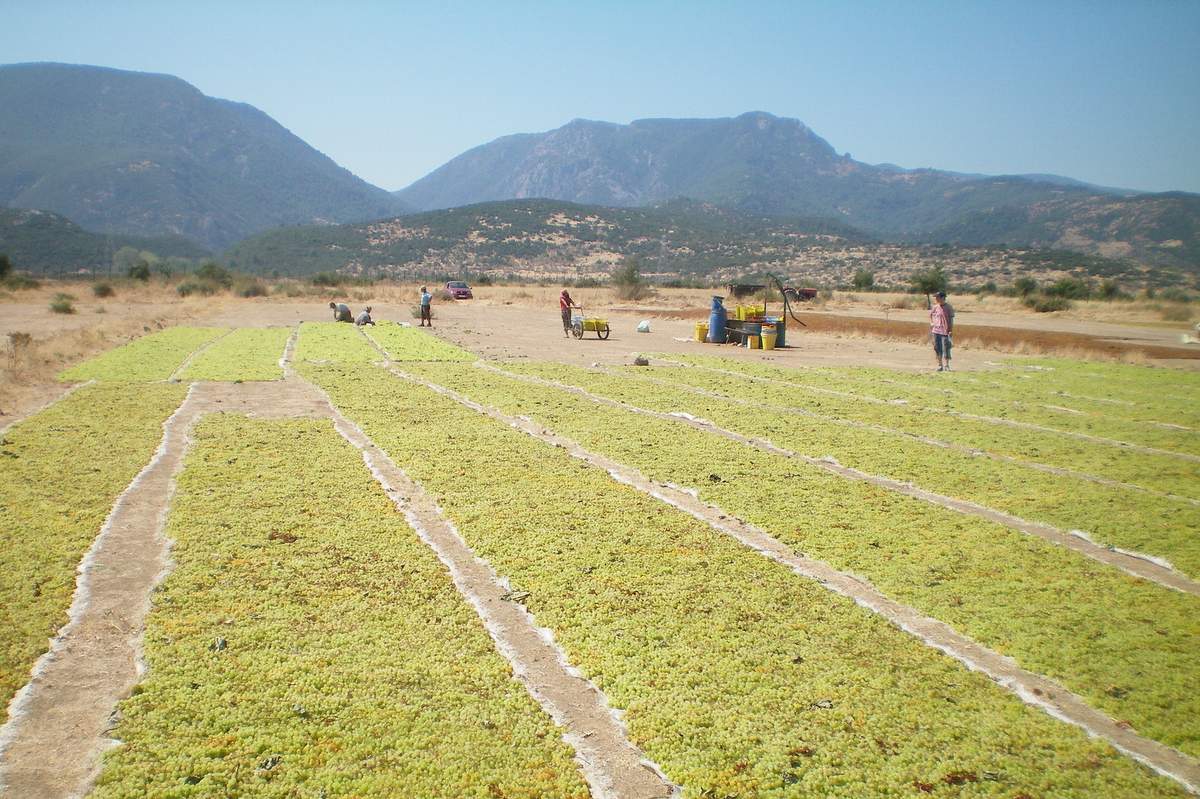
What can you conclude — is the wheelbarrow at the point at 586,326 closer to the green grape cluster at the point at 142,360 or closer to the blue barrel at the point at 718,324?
the blue barrel at the point at 718,324

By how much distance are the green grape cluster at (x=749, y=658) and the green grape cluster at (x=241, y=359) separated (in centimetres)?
961

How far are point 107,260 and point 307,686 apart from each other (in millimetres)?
116630

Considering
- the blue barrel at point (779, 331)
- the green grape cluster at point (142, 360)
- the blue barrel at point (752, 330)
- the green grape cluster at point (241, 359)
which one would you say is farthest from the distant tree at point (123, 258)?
the blue barrel at point (779, 331)

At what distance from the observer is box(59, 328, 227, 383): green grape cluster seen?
16.4m

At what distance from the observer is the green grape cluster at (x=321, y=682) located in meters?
3.65

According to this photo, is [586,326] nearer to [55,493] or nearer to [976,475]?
[976,475]

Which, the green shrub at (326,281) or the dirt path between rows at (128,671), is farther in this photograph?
the green shrub at (326,281)

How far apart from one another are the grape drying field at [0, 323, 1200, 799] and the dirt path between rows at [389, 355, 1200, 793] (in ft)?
0.09

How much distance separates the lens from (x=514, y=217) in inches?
4975

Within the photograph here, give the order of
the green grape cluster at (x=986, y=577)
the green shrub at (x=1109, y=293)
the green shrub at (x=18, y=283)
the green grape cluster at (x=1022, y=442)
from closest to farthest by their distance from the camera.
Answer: the green grape cluster at (x=986, y=577) → the green grape cluster at (x=1022, y=442) → the green shrub at (x=1109, y=293) → the green shrub at (x=18, y=283)

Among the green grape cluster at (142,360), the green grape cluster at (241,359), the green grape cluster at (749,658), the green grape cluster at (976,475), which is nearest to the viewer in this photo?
the green grape cluster at (749,658)

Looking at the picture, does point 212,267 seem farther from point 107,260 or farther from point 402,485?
point 402,485

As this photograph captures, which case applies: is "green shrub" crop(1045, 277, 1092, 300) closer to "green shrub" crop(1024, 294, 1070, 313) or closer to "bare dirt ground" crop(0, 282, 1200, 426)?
"bare dirt ground" crop(0, 282, 1200, 426)

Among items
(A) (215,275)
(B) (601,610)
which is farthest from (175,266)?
(B) (601,610)
